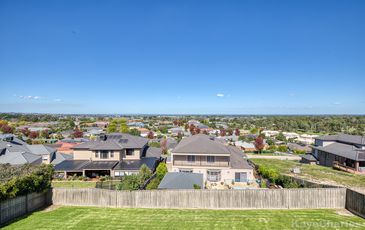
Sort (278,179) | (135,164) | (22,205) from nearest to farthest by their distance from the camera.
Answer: (22,205) → (278,179) → (135,164)

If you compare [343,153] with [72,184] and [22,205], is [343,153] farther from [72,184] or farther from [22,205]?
[22,205]

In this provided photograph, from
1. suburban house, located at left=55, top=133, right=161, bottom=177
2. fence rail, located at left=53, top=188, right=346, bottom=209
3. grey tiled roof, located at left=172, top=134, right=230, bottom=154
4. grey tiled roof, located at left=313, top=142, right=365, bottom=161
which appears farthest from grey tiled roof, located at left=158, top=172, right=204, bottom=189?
grey tiled roof, located at left=313, top=142, right=365, bottom=161

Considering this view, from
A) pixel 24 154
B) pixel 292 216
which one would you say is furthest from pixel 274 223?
pixel 24 154

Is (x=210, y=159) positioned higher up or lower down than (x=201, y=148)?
lower down

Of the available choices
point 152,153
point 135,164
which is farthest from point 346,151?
point 135,164

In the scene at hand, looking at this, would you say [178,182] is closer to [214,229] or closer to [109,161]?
[214,229]

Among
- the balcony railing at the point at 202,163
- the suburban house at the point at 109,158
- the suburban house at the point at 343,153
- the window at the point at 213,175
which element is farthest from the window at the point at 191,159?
the suburban house at the point at 343,153

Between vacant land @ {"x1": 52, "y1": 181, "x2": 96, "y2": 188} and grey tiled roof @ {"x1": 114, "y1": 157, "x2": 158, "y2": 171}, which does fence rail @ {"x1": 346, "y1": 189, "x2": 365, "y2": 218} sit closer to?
grey tiled roof @ {"x1": 114, "y1": 157, "x2": 158, "y2": 171}
